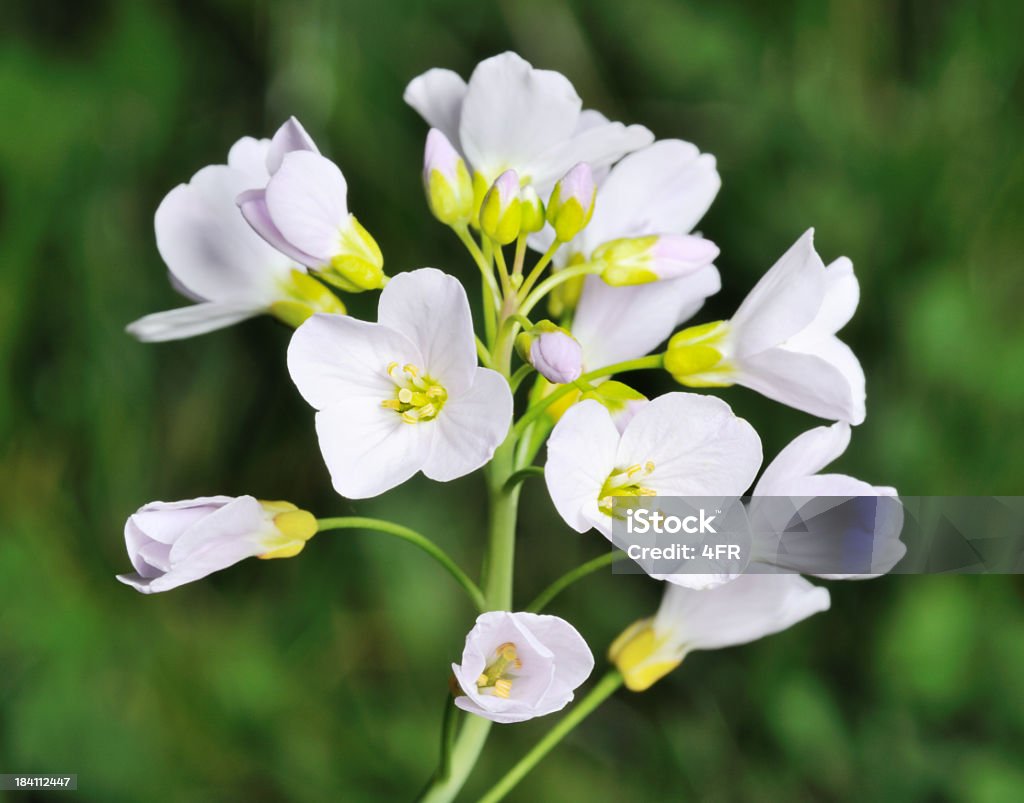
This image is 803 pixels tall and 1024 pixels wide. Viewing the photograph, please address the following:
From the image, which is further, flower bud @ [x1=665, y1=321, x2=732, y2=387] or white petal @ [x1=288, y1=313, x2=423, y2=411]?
flower bud @ [x1=665, y1=321, x2=732, y2=387]

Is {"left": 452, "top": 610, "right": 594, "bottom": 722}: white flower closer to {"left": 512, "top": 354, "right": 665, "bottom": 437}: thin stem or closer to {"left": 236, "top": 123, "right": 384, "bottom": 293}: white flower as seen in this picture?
{"left": 512, "top": 354, "right": 665, "bottom": 437}: thin stem

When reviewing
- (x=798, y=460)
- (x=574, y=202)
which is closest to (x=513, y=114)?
(x=574, y=202)

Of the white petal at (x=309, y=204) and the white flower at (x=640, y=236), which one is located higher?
the white petal at (x=309, y=204)

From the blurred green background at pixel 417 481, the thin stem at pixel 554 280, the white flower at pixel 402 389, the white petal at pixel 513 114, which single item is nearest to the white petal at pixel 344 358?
the white flower at pixel 402 389

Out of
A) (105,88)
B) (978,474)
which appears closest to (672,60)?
(978,474)

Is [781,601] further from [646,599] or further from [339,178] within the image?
[646,599]

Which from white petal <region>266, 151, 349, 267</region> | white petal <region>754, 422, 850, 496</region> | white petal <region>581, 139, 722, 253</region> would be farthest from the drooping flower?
white petal <region>754, 422, 850, 496</region>

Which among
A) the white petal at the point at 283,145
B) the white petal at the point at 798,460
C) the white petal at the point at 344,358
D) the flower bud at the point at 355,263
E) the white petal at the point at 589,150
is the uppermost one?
the white petal at the point at 283,145

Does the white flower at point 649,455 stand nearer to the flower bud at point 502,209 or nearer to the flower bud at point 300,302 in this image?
the flower bud at point 502,209
